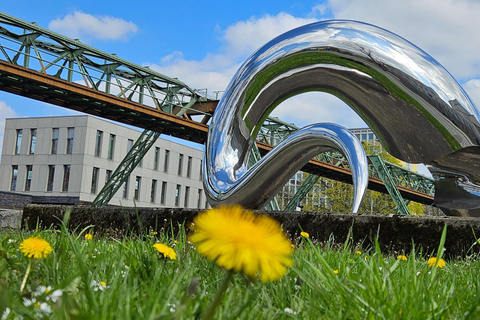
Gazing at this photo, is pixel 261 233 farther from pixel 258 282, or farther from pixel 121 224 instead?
pixel 121 224

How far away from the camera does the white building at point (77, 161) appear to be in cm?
5512

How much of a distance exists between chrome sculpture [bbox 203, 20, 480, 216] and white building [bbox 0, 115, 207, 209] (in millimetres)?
52565

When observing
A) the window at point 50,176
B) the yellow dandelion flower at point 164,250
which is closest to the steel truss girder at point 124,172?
the window at point 50,176

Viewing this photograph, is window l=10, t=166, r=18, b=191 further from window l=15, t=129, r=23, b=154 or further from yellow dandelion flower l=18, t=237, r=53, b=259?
yellow dandelion flower l=18, t=237, r=53, b=259

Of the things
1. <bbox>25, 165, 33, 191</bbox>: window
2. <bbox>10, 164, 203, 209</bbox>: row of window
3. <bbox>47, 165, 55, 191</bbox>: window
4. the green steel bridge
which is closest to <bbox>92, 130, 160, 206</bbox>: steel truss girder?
the green steel bridge

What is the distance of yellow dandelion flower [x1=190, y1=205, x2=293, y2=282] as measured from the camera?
0.67 m

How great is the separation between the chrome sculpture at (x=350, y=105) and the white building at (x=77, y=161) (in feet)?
172

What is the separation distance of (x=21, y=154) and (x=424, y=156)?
61513 mm

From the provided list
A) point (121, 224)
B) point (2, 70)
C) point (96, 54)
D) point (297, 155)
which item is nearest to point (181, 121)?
point (96, 54)

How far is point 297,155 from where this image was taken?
2.92 m

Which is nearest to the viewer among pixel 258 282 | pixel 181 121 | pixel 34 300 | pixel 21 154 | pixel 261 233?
pixel 261 233

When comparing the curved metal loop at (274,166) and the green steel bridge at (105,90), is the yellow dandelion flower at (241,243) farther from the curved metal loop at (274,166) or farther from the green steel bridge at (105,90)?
the green steel bridge at (105,90)

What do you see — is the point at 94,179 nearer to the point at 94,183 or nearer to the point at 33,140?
the point at 94,183

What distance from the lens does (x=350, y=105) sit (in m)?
2.27
